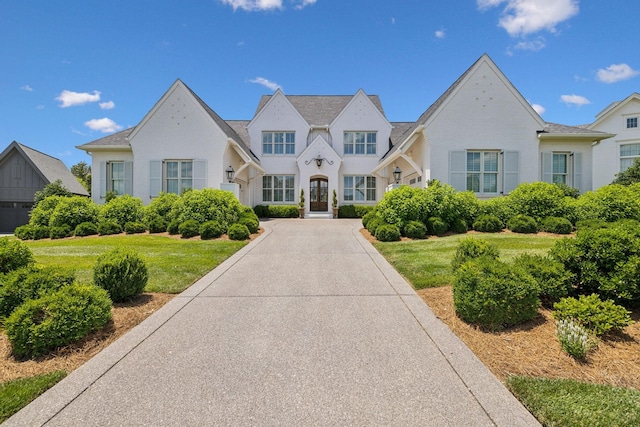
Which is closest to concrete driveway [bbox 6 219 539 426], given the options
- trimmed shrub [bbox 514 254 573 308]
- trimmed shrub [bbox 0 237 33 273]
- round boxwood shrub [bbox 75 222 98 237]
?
trimmed shrub [bbox 514 254 573 308]

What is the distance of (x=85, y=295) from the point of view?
3889 millimetres

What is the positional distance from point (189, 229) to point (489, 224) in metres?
11.0

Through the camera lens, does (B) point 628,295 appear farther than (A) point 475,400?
Yes

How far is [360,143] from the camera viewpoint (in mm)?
22438

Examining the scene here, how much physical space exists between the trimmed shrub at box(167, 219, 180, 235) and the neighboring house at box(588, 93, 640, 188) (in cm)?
2688

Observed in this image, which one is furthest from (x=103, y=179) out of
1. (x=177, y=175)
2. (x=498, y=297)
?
(x=498, y=297)

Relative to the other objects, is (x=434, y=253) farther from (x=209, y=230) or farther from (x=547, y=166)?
(x=547, y=166)

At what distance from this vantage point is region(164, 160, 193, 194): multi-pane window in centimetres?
1808

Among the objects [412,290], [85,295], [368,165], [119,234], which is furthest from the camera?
[368,165]

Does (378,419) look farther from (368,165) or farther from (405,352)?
(368,165)

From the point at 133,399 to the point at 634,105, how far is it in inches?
1256

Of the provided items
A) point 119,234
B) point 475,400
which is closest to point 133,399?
point 475,400

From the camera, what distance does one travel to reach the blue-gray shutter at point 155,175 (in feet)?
58.9

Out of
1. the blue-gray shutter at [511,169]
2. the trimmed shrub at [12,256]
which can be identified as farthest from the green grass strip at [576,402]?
the blue-gray shutter at [511,169]
